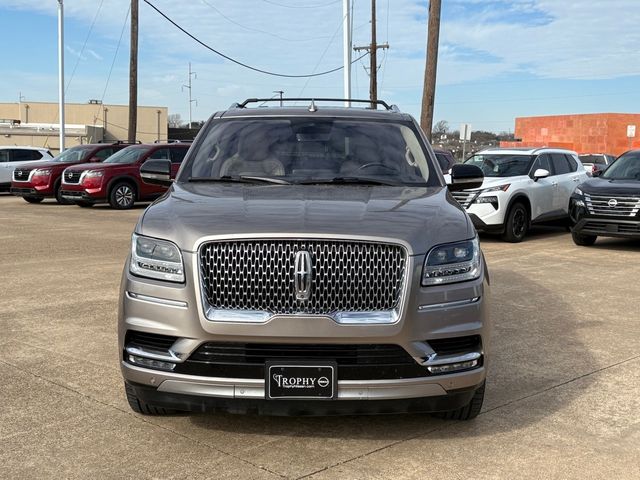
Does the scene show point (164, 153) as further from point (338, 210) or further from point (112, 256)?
point (338, 210)

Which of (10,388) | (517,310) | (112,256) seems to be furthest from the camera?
(112,256)

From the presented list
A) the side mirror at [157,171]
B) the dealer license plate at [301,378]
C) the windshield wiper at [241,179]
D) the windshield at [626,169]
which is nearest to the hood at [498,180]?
the windshield at [626,169]

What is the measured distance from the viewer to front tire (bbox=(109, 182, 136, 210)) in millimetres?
19609

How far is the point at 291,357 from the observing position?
11.6ft

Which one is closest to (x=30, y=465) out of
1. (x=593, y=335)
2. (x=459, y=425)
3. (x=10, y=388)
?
(x=10, y=388)

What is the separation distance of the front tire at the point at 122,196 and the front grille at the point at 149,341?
16488mm

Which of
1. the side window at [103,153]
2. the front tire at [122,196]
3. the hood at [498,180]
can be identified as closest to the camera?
the hood at [498,180]

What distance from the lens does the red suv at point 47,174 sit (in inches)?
830

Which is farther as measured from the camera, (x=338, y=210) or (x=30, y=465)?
(x=338, y=210)

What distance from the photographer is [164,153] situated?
20.0m

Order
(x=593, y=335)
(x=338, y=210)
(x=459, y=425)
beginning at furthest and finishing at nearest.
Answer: (x=593, y=335)
(x=459, y=425)
(x=338, y=210)

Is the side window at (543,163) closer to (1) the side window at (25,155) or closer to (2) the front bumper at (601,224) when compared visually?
(2) the front bumper at (601,224)

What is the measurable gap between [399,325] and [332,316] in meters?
0.33

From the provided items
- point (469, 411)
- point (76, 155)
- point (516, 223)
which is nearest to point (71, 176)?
point (76, 155)
